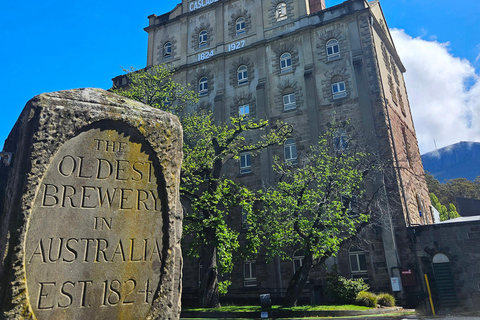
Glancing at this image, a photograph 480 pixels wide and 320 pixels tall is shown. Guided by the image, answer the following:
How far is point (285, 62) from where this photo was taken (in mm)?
26500

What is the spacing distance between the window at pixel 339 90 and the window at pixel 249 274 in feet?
39.2

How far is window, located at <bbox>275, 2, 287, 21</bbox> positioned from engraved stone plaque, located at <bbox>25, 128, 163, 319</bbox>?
25.5m

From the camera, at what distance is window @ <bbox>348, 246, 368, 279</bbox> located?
66.3 ft

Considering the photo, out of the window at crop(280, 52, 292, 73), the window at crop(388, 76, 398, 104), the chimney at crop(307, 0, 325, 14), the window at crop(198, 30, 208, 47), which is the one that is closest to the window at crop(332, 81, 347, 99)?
the window at crop(280, 52, 292, 73)

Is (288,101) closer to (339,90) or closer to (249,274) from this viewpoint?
(339,90)

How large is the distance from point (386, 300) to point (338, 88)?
516 inches

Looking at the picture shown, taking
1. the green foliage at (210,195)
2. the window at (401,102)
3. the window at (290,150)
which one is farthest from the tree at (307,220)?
the window at (401,102)

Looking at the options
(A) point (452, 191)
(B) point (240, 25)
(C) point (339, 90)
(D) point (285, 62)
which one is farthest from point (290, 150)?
(A) point (452, 191)

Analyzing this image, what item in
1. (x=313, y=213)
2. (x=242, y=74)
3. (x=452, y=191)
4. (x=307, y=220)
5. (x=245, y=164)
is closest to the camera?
(x=307, y=220)

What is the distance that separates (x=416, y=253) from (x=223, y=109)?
1556 cm

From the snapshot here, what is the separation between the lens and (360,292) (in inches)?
683

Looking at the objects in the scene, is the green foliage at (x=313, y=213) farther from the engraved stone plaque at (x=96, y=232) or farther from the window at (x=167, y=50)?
the window at (x=167, y=50)

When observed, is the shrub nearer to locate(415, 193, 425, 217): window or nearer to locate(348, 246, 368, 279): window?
locate(348, 246, 368, 279): window

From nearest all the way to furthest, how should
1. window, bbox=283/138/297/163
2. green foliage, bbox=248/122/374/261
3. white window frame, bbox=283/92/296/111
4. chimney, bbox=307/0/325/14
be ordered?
green foliage, bbox=248/122/374/261 → window, bbox=283/138/297/163 → white window frame, bbox=283/92/296/111 → chimney, bbox=307/0/325/14
